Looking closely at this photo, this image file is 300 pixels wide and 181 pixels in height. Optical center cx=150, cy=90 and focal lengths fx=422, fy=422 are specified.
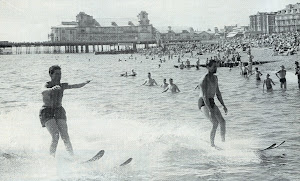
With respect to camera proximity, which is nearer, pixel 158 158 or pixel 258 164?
pixel 258 164

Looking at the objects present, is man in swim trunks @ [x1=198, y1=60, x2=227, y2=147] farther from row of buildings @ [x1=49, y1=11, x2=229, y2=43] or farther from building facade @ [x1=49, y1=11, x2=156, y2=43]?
building facade @ [x1=49, y1=11, x2=156, y2=43]

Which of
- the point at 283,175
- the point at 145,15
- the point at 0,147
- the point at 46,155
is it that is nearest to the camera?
the point at 283,175

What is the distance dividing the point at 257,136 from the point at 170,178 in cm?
408

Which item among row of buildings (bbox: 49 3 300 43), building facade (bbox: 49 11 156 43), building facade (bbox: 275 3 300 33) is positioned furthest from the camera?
building facade (bbox: 49 11 156 43)

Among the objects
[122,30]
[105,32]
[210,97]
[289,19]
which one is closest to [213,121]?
[210,97]

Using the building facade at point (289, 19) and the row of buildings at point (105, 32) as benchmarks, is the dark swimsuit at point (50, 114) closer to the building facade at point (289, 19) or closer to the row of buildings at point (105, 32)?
the building facade at point (289, 19)

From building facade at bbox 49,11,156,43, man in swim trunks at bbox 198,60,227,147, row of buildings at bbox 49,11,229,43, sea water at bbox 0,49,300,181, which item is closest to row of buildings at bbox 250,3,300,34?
row of buildings at bbox 49,11,229,43

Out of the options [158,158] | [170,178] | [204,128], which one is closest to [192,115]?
[204,128]

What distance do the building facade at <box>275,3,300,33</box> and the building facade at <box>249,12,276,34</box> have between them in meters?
11.4

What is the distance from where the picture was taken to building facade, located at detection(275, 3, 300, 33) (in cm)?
12688

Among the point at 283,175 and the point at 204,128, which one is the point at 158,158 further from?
the point at 204,128

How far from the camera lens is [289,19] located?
13038 centimetres

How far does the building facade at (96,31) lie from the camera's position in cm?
15312

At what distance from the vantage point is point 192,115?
15.1m
